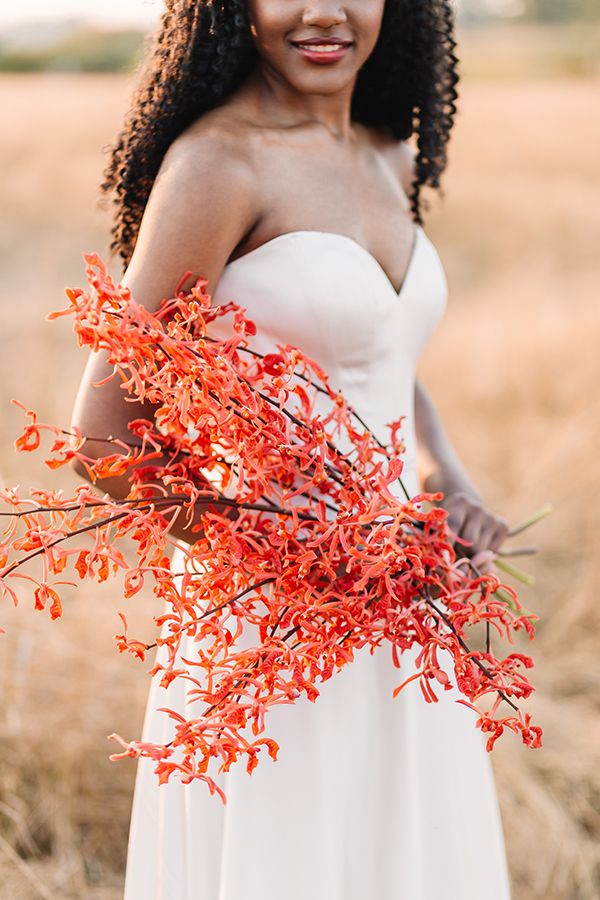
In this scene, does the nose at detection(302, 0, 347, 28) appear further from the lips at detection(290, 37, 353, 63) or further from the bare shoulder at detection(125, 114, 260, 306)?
the bare shoulder at detection(125, 114, 260, 306)

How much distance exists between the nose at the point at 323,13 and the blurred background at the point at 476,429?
42cm

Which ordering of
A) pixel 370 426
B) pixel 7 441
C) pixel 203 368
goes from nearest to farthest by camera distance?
pixel 203 368
pixel 370 426
pixel 7 441

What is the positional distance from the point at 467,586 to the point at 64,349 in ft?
21.2

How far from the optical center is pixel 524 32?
2691cm

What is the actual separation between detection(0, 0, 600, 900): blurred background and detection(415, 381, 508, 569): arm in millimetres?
451

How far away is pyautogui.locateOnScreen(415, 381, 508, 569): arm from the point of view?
70.6 inches

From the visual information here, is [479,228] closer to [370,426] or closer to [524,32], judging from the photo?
[370,426]

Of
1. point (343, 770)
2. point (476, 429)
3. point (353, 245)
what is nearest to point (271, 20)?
point (353, 245)

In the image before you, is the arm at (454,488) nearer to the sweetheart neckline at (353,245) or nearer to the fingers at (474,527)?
the fingers at (474,527)

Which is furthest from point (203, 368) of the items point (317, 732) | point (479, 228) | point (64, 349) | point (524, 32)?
point (524, 32)

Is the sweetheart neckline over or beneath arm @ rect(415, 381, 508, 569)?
over

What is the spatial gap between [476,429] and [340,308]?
4442 mm

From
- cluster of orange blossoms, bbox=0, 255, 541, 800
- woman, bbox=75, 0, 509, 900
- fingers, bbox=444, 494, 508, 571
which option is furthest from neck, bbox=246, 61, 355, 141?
fingers, bbox=444, 494, 508, 571

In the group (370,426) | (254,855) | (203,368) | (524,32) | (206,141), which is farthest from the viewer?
(524,32)
